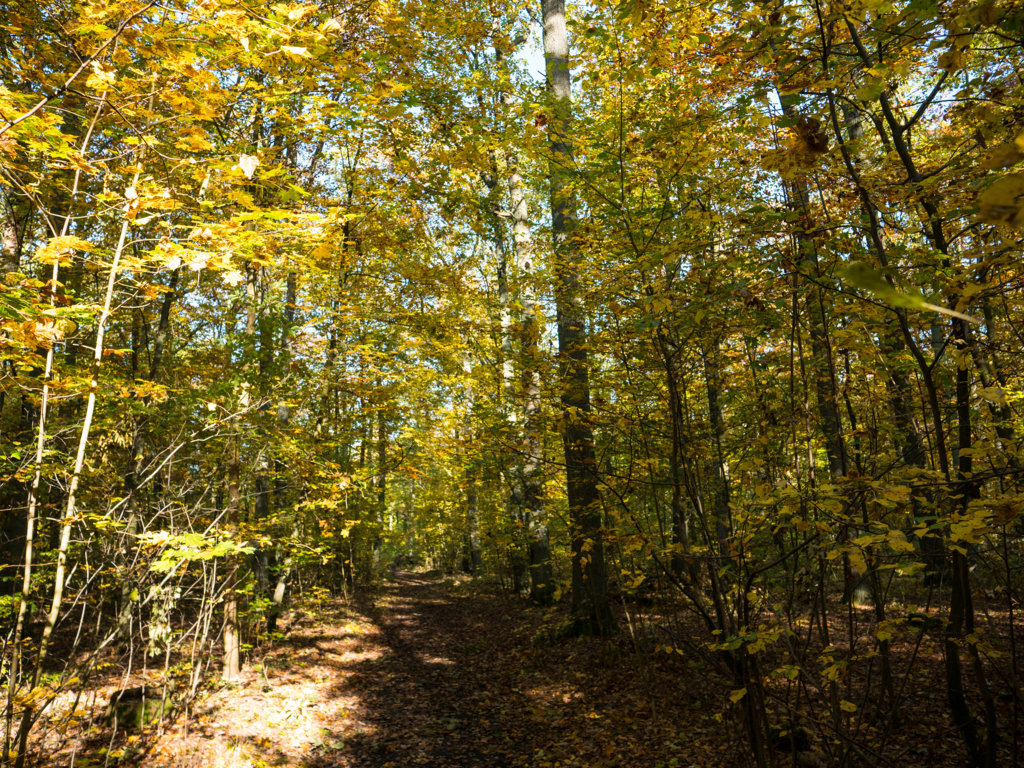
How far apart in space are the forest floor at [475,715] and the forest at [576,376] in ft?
0.17

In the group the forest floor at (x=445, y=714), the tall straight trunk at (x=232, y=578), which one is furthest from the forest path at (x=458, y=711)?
the tall straight trunk at (x=232, y=578)

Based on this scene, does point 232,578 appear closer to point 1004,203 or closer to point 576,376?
point 576,376

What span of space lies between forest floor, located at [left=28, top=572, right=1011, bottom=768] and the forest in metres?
0.05

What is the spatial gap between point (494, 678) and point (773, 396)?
568 centimetres

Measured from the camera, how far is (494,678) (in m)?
7.26

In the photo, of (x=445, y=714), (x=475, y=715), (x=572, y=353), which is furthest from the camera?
(x=572, y=353)

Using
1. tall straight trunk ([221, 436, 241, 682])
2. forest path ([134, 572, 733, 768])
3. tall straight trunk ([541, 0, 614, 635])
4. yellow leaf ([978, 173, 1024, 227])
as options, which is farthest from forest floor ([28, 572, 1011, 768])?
yellow leaf ([978, 173, 1024, 227])

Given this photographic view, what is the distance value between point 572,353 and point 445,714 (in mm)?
4492

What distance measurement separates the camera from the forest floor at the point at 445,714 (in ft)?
15.8

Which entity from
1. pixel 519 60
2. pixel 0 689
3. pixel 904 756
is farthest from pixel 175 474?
pixel 519 60

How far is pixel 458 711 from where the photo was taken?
6316 mm

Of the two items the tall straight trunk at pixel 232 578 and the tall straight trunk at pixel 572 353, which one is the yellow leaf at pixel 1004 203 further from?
the tall straight trunk at pixel 232 578

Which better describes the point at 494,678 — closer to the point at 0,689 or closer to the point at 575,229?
the point at 0,689

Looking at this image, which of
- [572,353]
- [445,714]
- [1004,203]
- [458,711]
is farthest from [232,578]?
[1004,203]
